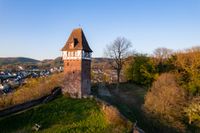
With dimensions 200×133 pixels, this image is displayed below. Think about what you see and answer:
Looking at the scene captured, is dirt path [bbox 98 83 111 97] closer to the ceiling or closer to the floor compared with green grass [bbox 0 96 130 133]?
closer to the ceiling

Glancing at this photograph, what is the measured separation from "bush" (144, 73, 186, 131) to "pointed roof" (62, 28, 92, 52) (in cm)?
878

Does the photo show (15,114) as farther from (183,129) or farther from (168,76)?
(168,76)

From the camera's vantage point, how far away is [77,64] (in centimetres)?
2519

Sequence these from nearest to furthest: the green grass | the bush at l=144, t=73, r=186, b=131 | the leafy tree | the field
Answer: the green grass → the field → the bush at l=144, t=73, r=186, b=131 → the leafy tree

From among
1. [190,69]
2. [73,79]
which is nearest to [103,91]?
[73,79]

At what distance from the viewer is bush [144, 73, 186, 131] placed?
2238 cm

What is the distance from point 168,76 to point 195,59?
7924 mm

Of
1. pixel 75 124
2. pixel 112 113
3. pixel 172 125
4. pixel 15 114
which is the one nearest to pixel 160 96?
pixel 172 125

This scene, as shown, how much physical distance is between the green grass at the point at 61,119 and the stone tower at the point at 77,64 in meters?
2.79

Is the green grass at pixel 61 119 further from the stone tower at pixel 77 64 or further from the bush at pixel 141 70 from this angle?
the bush at pixel 141 70

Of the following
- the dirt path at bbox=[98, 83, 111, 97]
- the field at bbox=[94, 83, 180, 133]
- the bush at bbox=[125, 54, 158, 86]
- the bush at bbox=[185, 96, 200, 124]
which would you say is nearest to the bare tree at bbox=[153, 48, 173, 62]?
the bush at bbox=[125, 54, 158, 86]

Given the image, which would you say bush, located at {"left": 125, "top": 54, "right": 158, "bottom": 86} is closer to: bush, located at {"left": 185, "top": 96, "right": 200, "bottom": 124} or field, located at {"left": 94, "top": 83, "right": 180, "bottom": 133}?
field, located at {"left": 94, "top": 83, "right": 180, "bottom": 133}

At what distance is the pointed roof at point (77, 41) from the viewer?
25375mm

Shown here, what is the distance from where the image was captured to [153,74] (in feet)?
118
